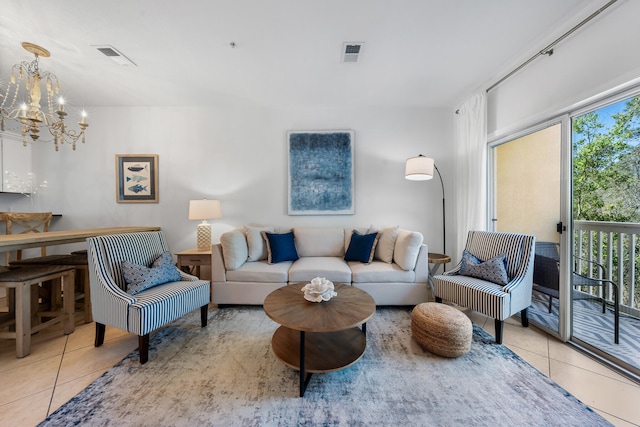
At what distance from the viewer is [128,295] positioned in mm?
1714

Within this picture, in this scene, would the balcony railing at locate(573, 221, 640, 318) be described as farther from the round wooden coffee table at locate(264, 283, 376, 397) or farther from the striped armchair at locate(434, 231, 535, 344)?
the round wooden coffee table at locate(264, 283, 376, 397)

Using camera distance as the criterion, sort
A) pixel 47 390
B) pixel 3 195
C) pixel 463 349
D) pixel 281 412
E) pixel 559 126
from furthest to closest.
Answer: pixel 3 195, pixel 559 126, pixel 463 349, pixel 47 390, pixel 281 412

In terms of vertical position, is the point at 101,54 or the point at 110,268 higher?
the point at 101,54

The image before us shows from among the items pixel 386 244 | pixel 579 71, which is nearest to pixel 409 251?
pixel 386 244

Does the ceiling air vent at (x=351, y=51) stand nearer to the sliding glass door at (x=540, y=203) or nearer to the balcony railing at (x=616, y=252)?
the sliding glass door at (x=540, y=203)

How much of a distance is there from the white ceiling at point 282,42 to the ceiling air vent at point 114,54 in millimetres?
54

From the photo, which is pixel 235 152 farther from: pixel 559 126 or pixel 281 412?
pixel 559 126

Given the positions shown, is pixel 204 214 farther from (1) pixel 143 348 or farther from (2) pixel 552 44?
(2) pixel 552 44

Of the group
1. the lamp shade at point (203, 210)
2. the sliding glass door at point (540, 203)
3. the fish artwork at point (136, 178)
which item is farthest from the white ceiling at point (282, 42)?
the lamp shade at point (203, 210)

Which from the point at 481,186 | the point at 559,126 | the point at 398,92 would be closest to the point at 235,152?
the point at 398,92

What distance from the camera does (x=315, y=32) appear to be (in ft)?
6.18

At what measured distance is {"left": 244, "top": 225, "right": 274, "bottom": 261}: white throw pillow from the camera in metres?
2.79

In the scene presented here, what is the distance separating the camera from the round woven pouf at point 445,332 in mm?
1667

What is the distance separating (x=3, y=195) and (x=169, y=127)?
7.83 ft
